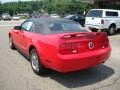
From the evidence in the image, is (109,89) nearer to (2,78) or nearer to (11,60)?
(2,78)

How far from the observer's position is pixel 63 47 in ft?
18.4

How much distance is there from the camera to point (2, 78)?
6379 mm

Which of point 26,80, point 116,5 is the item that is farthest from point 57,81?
point 116,5

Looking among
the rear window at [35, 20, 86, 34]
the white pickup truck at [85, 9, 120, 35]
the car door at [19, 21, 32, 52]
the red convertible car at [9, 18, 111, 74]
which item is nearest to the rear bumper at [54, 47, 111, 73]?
the red convertible car at [9, 18, 111, 74]

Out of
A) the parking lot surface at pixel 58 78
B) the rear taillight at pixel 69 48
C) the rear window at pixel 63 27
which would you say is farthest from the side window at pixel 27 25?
the rear taillight at pixel 69 48

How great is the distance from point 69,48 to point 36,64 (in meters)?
1.41

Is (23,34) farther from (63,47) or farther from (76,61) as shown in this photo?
(76,61)

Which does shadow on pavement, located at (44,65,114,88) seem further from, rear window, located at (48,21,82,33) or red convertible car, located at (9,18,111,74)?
rear window, located at (48,21,82,33)

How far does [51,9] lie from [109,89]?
87058mm

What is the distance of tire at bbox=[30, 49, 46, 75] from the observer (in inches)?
253

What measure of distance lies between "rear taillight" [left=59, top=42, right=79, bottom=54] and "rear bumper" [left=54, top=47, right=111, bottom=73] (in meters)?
0.10

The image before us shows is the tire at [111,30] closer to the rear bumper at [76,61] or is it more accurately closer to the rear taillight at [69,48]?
the rear bumper at [76,61]

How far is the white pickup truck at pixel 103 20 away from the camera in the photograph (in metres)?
16.0

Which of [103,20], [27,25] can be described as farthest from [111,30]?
[27,25]
